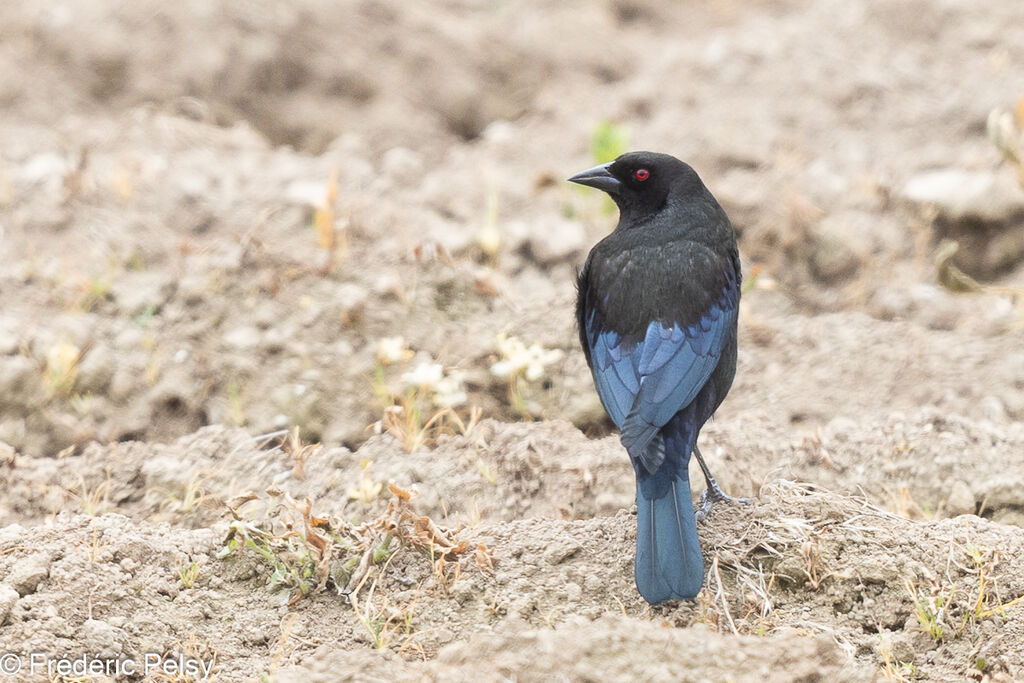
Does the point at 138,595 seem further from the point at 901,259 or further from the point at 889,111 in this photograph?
the point at 889,111

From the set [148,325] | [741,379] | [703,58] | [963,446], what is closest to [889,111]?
[703,58]

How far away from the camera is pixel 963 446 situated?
422 cm

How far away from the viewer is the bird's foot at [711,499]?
3.70 metres

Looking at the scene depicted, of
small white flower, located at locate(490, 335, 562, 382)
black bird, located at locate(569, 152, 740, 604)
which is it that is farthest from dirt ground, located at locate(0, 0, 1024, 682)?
black bird, located at locate(569, 152, 740, 604)

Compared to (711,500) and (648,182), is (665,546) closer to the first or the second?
(711,500)

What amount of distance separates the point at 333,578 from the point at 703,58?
5171 mm

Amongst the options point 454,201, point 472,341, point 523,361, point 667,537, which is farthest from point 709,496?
point 454,201

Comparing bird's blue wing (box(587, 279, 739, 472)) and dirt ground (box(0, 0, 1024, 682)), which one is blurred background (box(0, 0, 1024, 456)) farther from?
bird's blue wing (box(587, 279, 739, 472))

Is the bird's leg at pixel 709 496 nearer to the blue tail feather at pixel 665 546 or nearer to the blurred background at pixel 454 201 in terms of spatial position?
the blue tail feather at pixel 665 546

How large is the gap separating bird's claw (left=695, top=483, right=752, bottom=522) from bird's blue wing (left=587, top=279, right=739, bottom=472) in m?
0.34

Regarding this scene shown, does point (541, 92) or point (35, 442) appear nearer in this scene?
point (35, 442)

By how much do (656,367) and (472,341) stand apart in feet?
4.47

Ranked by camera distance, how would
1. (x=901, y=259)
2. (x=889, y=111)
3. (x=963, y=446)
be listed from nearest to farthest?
(x=963, y=446) → (x=901, y=259) → (x=889, y=111)

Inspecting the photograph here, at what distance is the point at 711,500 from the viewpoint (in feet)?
12.6
